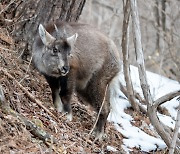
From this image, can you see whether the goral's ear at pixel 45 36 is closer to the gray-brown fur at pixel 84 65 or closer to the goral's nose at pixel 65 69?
the gray-brown fur at pixel 84 65

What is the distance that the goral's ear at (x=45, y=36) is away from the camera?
25.4 ft

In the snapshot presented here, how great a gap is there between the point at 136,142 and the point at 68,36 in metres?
2.10

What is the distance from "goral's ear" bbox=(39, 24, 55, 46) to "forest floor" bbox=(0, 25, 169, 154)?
1.59ft

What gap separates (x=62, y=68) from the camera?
7621 mm

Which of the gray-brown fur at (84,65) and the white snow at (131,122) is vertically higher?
the gray-brown fur at (84,65)

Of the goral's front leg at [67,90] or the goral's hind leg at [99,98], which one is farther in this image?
the goral's hind leg at [99,98]

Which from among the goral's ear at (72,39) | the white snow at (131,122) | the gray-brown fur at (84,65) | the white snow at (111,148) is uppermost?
the goral's ear at (72,39)

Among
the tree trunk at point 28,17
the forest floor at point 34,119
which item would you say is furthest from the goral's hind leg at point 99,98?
the tree trunk at point 28,17

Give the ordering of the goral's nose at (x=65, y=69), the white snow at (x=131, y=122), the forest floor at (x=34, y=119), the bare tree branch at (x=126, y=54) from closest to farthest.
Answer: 1. the forest floor at (x=34, y=119)
2. the goral's nose at (x=65, y=69)
3. the white snow at (x=131, y=122)
4. the bare tree branch at (x=126, y=54)

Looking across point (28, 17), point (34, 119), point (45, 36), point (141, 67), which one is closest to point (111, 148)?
point (141, 67)

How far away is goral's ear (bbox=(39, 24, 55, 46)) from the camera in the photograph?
305 inches

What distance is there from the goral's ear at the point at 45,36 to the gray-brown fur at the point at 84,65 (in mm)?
76

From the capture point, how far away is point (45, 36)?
7820 millimetres

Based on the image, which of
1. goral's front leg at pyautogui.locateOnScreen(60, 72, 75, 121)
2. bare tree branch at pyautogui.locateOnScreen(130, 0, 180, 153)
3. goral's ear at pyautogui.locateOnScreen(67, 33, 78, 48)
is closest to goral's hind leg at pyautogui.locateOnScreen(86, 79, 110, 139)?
goral's front leg at pyautogui.locateOnScreen(60, 72, 75, 121)
